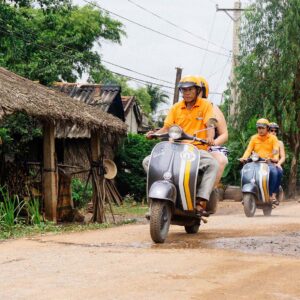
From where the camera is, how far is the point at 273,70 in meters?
25.7

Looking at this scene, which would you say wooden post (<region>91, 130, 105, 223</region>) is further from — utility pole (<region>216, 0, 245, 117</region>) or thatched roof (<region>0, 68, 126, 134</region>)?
utility pole (<region>216, 0, 245, 117</region>)

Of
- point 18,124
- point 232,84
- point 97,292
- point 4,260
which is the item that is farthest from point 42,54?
point 97,292

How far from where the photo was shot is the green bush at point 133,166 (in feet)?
83.5

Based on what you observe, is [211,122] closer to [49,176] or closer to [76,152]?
[49,176]

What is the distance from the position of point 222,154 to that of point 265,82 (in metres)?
16.8

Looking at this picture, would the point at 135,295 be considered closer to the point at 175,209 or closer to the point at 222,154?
the point at 175,209

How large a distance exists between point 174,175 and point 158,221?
2.14ft

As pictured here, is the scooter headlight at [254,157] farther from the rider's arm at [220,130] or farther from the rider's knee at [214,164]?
the rider's knee at [214,164]

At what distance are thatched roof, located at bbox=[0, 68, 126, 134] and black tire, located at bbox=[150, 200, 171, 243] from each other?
383cm

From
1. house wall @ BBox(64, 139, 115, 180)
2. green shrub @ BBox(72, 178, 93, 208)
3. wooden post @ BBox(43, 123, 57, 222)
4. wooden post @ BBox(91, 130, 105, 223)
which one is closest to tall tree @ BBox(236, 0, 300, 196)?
house wall @ BBox(64, 139, 115, 180)

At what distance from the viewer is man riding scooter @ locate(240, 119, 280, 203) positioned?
14965 millimetres

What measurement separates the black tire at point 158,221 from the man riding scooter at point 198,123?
58cm

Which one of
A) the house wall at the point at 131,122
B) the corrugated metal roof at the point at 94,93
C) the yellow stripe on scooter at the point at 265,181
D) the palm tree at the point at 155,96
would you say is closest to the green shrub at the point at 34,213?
the yellow stripe on scooter at the point at 265,181

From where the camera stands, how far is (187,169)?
8.73 m
